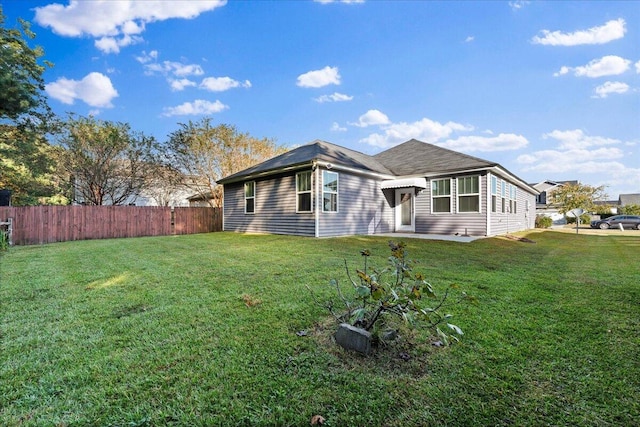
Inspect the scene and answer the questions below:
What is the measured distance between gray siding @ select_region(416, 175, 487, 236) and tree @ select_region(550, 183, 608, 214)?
2349 cm

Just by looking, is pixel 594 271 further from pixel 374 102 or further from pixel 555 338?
pixel 374 102

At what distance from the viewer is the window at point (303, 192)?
1037cm

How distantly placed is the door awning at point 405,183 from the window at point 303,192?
3788 mm

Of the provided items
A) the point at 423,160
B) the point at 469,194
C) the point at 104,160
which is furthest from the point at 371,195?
the point at 104,160

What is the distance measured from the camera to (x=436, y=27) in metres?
10.1

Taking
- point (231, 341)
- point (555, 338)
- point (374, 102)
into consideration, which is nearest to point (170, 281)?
point (231, 341)

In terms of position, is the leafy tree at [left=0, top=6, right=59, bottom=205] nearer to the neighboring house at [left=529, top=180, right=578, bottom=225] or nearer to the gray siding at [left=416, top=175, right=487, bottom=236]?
the gray siding at [left=416, top=175, right=487, bottom=236]

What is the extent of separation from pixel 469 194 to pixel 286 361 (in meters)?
11.0

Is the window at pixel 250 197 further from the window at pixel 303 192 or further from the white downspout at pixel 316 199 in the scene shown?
the white downspout at pixel 316 199

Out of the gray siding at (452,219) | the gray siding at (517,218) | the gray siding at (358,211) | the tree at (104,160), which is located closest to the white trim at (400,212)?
the gray siding at (452,219)

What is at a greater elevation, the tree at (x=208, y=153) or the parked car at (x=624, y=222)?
the tree at (x=208, y=153)

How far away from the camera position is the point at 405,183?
1172 cm

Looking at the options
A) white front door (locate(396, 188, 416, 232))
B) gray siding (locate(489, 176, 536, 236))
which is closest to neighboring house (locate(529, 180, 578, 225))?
gray siding (locate(489, 176, 536, 236))

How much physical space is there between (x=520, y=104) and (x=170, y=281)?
1602cm
